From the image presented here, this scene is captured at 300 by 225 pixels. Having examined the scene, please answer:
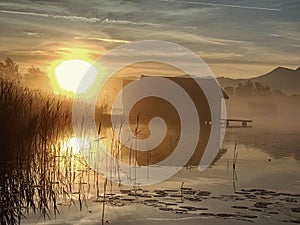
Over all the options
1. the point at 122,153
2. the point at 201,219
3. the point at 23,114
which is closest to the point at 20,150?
the point at 23,114

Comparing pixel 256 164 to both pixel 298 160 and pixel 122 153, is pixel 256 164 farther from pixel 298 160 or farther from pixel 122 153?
pixel 122 153

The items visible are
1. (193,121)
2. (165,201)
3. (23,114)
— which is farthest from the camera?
(193,121)

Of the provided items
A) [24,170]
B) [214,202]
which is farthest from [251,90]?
[24,170]

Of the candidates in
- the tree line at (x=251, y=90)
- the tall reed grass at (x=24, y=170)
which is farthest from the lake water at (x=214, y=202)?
the tree line at (x=251, y=90)

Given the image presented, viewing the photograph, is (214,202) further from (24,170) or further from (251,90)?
(251,90)

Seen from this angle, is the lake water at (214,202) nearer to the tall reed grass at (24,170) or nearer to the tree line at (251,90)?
the tall reed grass at (24,170)

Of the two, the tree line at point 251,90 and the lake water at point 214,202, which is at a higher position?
the tree line at point 251,90

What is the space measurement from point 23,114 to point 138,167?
483cm

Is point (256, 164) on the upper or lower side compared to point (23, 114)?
lower

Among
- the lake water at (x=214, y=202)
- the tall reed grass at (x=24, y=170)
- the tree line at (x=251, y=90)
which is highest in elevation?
the tree line at (x=251, y=90)

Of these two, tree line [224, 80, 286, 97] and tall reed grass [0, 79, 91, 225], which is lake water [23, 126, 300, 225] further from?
tree line [224, 80, 286, 97]

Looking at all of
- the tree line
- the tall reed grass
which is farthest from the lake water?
the tree line

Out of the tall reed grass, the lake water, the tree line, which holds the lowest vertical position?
the lake water

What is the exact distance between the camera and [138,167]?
16.4 meters
